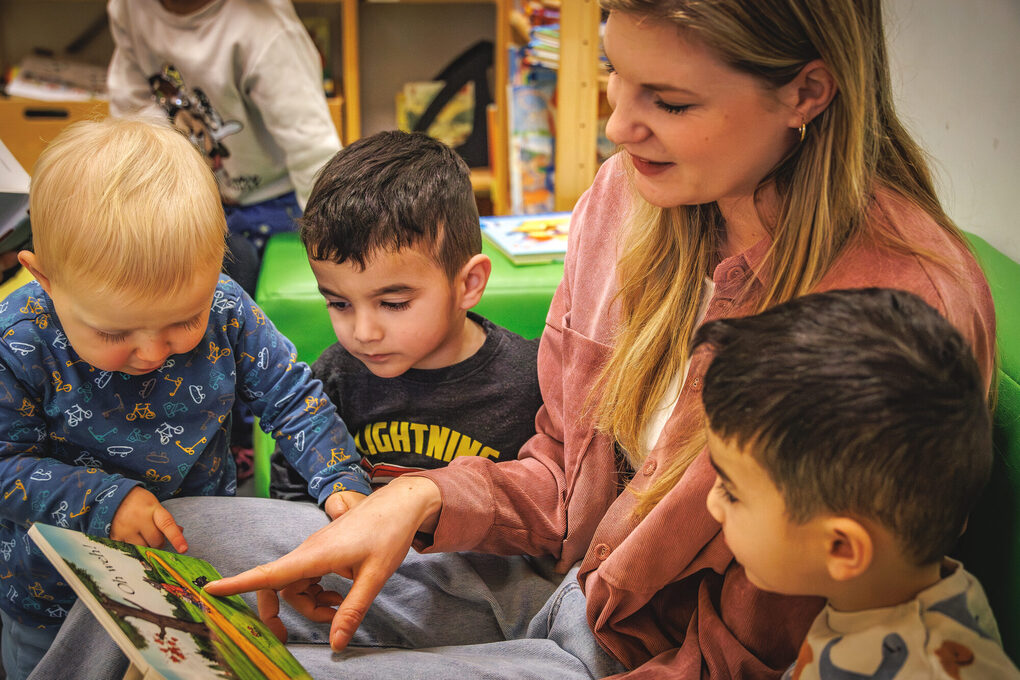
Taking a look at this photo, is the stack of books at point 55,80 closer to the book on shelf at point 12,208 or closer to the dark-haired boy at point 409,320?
the book on shelf at point 12,208

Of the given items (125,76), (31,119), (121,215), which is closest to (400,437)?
(121,215)

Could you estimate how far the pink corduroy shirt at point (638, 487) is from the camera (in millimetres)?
814

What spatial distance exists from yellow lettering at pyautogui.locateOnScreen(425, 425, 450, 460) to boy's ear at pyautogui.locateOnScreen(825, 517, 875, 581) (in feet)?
2.37

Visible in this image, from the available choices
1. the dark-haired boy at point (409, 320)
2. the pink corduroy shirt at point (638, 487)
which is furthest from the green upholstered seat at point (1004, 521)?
the dark-haired boy at point (409, 320)

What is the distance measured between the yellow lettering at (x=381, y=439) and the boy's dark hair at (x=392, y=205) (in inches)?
10.1

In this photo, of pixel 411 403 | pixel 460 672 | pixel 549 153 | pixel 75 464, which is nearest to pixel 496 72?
pixel 549 153

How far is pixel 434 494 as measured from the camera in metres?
1.04

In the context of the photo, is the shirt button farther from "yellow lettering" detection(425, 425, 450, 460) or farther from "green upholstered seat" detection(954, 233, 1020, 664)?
"yellow lettering" detection(425, 425, 450, 460)

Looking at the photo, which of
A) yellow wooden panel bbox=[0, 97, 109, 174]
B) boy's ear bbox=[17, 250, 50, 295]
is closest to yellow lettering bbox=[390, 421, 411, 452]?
boy's ear bbox=[17, 250, 50, 295]

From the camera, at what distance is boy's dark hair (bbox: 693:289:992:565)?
0.61 meters

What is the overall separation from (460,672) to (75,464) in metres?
0.59

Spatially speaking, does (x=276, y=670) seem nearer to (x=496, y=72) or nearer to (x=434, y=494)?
(x=434, y=494)

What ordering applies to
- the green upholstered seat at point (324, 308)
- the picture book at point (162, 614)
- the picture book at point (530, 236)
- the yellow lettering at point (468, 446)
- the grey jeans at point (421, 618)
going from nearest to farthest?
the picture book at point (162, 614)
the grey jeans at point (421, 618)
the yellow lettering at point (468, 446)
the green upholstered seat at point (324, 308)
the picture book at point (530, 236)

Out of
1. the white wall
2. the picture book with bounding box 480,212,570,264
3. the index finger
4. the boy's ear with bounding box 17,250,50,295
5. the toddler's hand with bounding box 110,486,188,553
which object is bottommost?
the toddler's hand with bounding box 110,486,188,553
